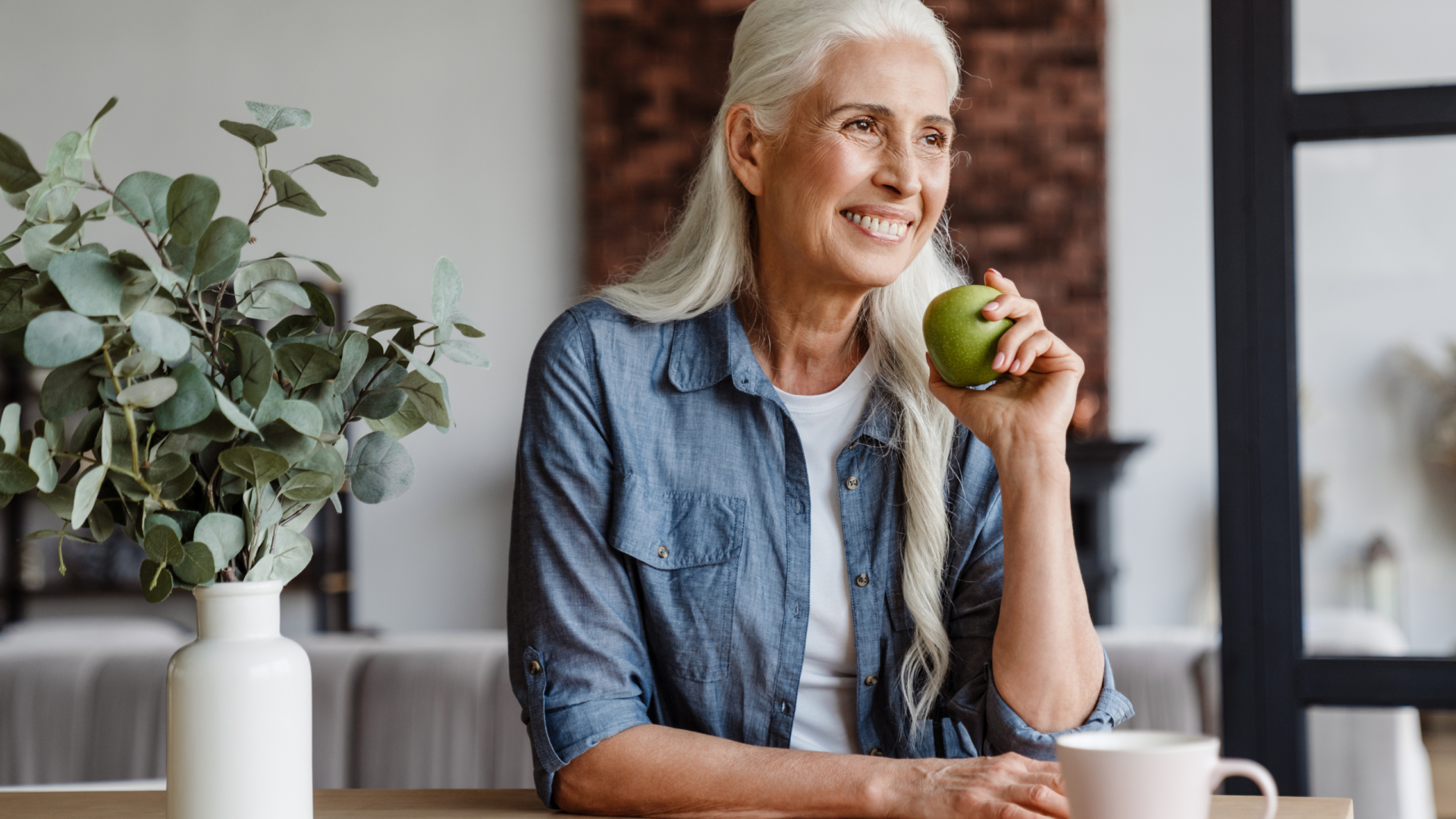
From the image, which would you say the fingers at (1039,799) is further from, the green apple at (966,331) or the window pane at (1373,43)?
the window pane at (1373,43)

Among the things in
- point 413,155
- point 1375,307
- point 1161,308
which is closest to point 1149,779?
point 1375,307

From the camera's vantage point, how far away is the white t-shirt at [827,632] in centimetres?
125

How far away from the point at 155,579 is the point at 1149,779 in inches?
22.6

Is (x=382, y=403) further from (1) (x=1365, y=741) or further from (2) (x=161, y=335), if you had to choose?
(1) (x=1365, y=741)

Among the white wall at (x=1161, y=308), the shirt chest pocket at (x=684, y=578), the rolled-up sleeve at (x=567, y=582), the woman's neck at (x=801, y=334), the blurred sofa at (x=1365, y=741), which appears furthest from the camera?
the white wall at (x=1161, y=308)

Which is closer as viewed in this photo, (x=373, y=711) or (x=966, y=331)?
(x=966, y=331)

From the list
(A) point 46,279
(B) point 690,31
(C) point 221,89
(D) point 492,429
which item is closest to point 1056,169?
(B) point 690,31

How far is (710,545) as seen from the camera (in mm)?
1242

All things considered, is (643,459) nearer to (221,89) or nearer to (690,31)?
(690,31)

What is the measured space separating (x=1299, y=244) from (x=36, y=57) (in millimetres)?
5461

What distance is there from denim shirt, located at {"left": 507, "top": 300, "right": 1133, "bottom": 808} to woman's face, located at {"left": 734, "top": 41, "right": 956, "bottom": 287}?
0.15 metres

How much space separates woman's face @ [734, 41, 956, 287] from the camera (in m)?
1.28

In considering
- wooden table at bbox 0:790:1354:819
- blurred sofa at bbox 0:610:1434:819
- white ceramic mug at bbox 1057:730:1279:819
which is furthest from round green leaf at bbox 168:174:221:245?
blurred sofa at bbox 0:610:1434:819

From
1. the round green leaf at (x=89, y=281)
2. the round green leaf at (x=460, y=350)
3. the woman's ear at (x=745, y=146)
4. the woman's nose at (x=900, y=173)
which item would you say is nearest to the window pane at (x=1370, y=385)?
the woman's nose at (x=900, y=173)
